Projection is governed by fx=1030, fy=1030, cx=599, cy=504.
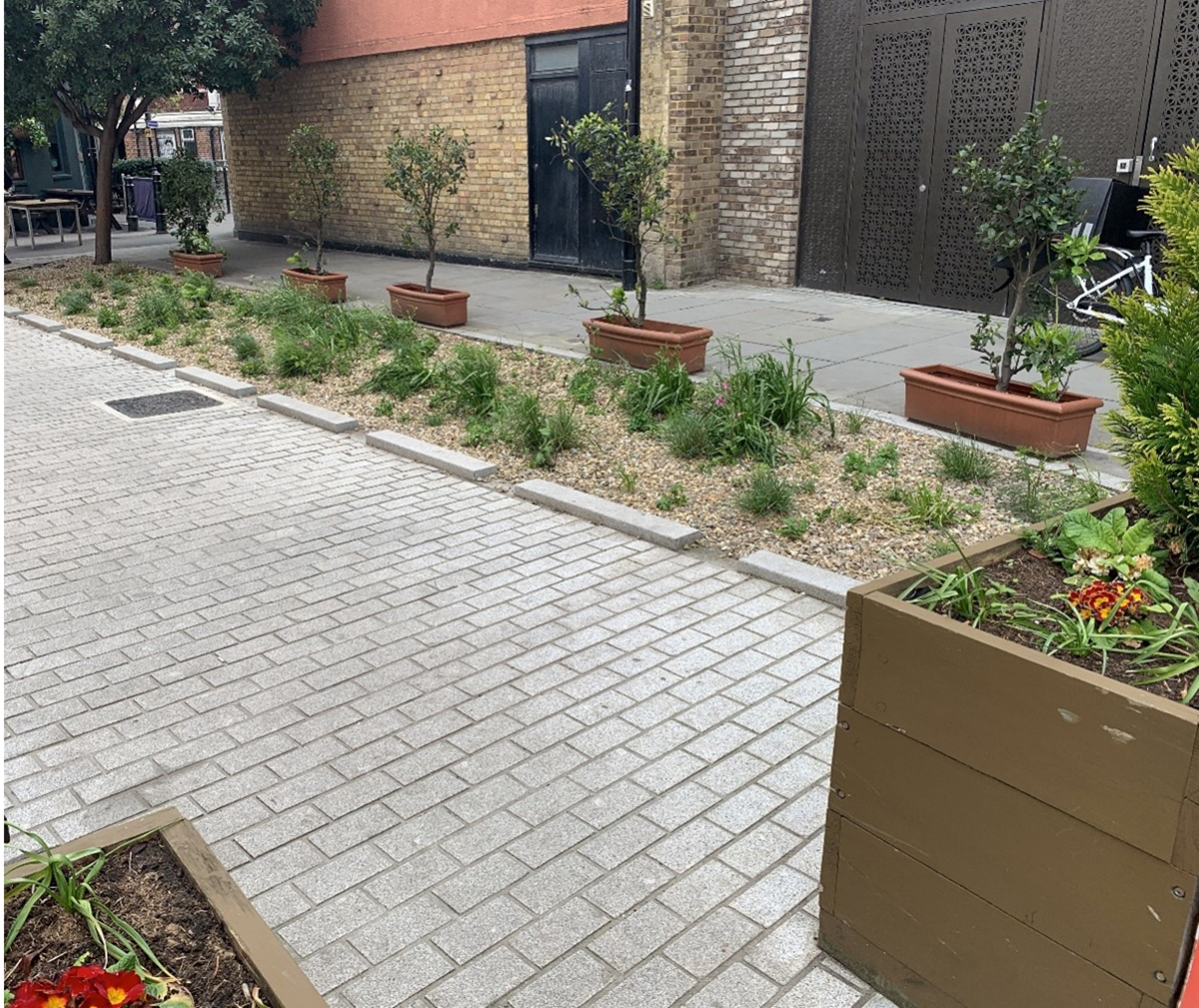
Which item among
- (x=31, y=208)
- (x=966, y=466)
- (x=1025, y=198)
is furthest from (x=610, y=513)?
(x=31, y=208)

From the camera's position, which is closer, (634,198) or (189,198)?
(634,198)

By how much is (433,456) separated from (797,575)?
2.82 m

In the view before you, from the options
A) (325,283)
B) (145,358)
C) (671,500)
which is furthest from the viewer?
(325,283)

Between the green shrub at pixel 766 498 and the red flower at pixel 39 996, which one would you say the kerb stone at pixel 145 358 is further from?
the red flower at pixel 39 996

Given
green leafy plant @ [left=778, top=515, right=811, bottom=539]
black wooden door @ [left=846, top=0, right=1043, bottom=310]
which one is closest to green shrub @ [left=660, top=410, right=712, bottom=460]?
green leafy plant @ [left=778, top=515, right=811, bottom=539]

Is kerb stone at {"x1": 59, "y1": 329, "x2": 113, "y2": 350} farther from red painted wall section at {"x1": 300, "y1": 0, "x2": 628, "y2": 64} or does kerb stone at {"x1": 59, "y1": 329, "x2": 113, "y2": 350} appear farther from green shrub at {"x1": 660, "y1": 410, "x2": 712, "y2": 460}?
red painted wall section at {"x1": 300, "y1": 0, "x2": 628, "y2": 64}

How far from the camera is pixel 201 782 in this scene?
3328 millimetres

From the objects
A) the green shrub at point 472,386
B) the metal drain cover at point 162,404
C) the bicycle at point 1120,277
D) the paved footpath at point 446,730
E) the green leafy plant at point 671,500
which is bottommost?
the paved footpath at point 446,730

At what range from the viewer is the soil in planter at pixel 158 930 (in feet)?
5.90

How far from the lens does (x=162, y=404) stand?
8266 millimetres

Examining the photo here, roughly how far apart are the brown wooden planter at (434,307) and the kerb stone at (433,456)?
11.0 ft

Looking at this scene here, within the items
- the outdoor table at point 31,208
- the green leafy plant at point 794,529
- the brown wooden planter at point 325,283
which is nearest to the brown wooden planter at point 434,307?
the brown wooden planter at point 325,283

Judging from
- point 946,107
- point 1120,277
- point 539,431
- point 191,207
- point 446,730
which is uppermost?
point 946,107

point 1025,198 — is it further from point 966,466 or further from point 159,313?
point 159,313
